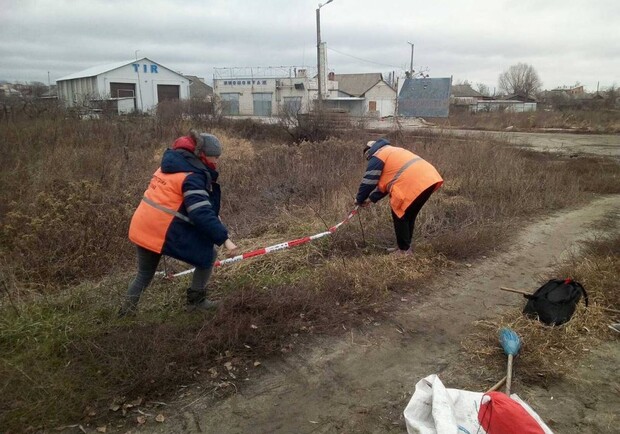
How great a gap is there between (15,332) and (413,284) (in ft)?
11.7

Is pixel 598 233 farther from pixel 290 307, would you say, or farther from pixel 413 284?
pixel 290 307

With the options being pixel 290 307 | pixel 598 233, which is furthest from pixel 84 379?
pixel 598 233

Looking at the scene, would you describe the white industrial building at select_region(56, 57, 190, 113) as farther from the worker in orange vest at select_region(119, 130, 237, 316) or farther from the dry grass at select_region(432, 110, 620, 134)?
the worker in orange vest at select_region(119, 130, 237, 316)

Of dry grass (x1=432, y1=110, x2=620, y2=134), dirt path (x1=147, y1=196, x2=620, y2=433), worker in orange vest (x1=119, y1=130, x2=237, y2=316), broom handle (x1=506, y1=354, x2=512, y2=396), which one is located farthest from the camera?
dry grass (x1=432, y1=110, x2=620, y2=134)

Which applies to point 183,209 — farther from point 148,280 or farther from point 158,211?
point 148,280

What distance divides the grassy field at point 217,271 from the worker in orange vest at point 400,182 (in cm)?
47

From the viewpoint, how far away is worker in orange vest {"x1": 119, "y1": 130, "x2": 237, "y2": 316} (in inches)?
129

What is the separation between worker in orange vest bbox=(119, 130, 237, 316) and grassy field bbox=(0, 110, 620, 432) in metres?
0.63

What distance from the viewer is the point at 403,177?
16.3ft

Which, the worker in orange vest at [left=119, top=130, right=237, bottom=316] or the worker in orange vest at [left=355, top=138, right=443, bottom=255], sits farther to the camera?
the worker in orange vest at [left=355, top=138, right=443, bottom=255]

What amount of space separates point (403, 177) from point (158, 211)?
277 centimetres

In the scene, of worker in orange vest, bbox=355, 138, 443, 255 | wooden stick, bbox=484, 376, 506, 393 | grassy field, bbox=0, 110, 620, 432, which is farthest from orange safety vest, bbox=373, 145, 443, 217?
wooden stick, bbox=484, 376, 506, 393

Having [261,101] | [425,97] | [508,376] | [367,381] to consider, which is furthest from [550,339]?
[261,101]

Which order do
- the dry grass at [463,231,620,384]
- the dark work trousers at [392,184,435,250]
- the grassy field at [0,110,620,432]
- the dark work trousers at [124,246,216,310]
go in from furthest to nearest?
the dark work trousers at [392,184,435,250] < the dark work trousers at [124,246,216,310] < the dry grass at [463,231,620,384] < the grassy field at [0,110,620,432]
